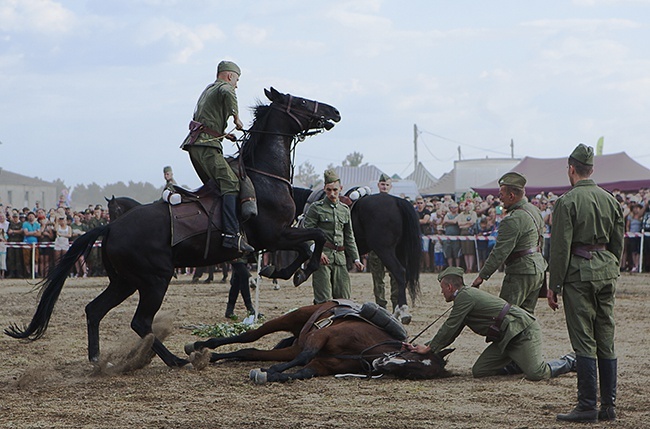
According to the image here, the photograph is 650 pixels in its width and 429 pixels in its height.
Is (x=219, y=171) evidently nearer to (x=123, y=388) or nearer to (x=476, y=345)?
(x=123, y=388)

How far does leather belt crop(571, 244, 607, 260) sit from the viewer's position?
269 inches

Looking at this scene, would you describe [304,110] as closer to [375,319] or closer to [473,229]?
[375,319]

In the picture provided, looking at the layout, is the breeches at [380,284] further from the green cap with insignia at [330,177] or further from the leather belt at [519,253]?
the leather belt at [519,253]

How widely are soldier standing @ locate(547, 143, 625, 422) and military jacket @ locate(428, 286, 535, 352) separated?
1487mm

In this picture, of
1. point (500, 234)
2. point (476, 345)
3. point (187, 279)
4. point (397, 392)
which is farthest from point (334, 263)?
point (187, 279)

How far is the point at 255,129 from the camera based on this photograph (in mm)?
10180

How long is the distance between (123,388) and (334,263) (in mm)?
3809

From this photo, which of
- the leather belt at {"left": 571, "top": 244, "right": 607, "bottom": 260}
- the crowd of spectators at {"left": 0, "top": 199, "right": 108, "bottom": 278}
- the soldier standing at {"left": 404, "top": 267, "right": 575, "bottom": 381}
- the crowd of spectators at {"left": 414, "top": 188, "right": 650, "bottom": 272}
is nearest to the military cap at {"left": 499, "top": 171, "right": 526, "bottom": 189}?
the soldier standing at {"left": 404, "top": 267, "right": 575, "bottom": 381}

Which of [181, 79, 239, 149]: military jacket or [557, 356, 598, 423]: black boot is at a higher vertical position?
[181, 79, 239, 149]: military jacket

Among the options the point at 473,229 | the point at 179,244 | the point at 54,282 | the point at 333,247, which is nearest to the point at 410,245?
the point at 333,247

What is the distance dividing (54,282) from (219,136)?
2266 mm

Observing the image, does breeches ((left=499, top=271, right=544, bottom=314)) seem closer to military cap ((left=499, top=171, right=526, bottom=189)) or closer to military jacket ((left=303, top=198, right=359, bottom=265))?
military cap ((left=499, top=171, right=526, bottom=189))

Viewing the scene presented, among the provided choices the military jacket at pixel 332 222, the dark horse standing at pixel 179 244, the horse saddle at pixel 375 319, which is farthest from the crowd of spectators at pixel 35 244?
the horse saddle at pixel 375 319

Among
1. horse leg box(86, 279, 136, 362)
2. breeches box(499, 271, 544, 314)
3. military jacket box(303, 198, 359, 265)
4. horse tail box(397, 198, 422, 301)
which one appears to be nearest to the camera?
breeches box(499, 271, 544, 314)
